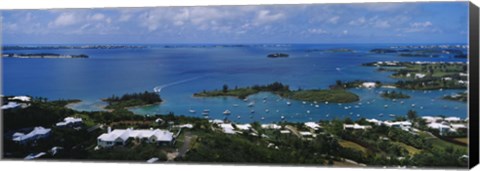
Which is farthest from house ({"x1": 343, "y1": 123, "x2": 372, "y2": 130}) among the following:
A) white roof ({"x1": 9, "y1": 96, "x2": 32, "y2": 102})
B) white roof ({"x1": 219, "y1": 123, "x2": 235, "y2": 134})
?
white roof ({"x1": 9, "y1": 96, "x2": 32, "y2": 102})

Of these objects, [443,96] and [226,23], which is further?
[226,23]

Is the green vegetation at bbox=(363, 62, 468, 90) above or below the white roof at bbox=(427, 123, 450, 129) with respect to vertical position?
above

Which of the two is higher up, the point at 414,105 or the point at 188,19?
the point at 188,19

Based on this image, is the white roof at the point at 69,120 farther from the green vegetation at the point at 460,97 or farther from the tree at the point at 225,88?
the green vegetation at the point at 460,97

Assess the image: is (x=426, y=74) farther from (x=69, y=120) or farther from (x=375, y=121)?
(x=69, y=120)

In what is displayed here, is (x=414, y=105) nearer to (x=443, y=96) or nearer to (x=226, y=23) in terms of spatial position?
(x=443, y=96)

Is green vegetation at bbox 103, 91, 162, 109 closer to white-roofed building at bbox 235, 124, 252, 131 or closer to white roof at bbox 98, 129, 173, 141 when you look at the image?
white roof at bbox 98, 129, 173, 141

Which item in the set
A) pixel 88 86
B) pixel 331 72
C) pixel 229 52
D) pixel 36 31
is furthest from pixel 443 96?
pixel 36 31

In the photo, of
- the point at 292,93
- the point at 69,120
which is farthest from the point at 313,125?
the point at 69,120

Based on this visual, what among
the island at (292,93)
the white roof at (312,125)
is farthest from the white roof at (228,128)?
the white roof at (312,125)
